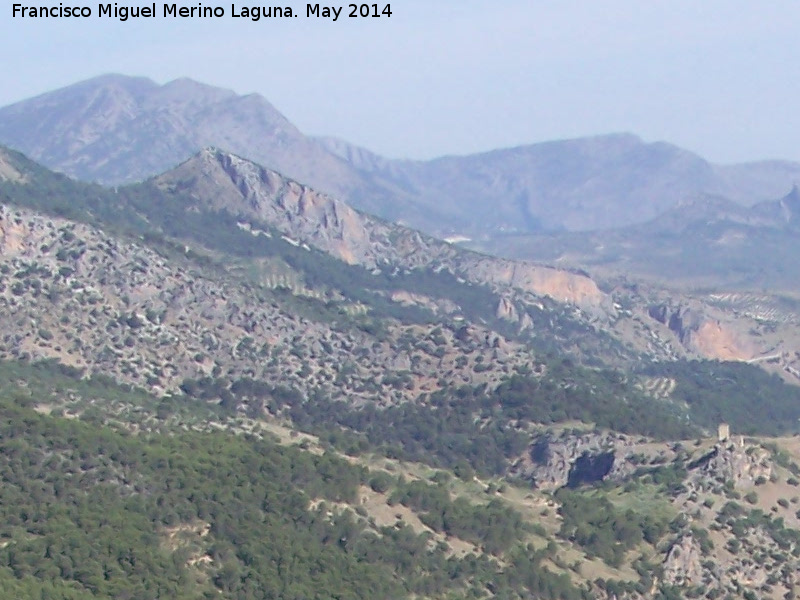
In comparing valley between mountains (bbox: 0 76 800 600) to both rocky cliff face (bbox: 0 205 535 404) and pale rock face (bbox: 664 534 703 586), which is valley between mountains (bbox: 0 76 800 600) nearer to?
pale rock face (bbox: 664 534 703 586)

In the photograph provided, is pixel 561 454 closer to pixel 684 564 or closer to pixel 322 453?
pixel 322 453

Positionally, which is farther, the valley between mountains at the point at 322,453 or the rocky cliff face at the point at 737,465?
the rocky cliff face at the point at 737,465

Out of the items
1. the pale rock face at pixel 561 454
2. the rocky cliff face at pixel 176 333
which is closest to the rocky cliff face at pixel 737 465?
the pale rock face at pixel 561 454

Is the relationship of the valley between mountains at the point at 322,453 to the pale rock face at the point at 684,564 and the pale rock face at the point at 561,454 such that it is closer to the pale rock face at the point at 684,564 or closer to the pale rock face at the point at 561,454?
the pale rock face at the point at 684,564

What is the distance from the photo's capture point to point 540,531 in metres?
103

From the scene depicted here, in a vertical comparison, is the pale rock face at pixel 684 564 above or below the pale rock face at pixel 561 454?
above

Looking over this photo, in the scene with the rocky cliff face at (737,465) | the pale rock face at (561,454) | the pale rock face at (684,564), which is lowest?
the pale rock face at (561,454)

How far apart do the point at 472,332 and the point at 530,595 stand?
58520 mm

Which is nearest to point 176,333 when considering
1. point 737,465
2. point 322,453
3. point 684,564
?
point 322,453

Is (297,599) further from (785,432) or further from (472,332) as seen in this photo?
(785,432)

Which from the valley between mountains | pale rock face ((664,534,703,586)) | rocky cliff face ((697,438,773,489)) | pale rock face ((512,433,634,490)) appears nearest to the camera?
the valley between mountains

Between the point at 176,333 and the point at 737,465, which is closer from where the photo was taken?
the point at 737,465

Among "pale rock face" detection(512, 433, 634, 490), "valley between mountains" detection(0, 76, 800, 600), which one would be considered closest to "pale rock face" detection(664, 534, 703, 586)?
"valley between mountains" detection(0, 76, 800, 600)

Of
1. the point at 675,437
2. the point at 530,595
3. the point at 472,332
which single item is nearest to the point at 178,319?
the point at 472,332
